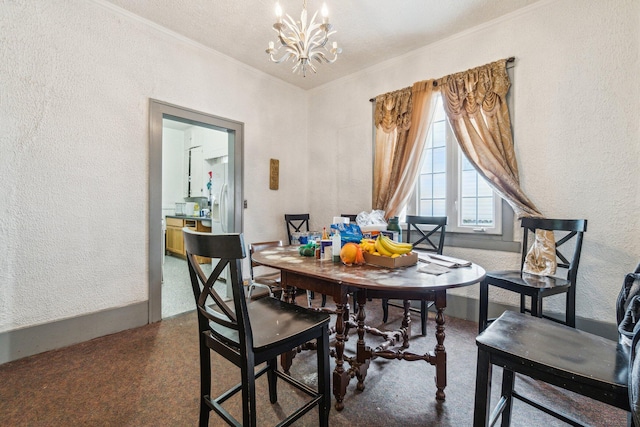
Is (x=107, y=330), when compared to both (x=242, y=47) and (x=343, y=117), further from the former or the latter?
(x=343, y=117)

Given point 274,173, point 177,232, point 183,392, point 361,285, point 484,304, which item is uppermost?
point 274,173

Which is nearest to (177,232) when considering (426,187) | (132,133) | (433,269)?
(132,133)

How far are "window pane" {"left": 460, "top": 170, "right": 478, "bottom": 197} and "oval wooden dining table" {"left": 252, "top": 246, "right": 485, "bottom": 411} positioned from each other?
151 centimetres

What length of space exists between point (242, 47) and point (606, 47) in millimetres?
3343

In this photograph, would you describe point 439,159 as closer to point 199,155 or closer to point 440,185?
point 440,185

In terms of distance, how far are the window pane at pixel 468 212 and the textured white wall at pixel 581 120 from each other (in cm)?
30

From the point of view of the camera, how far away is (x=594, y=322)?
7.55ft

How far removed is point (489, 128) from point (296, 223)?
2.72 metres

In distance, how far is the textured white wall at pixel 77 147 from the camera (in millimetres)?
2170

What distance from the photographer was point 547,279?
2.20 meters

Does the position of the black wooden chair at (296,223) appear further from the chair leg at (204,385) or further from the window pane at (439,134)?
the chair leg at (204,385)

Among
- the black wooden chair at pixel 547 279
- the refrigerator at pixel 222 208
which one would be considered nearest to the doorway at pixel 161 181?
the refrigerator at pixel 222 208

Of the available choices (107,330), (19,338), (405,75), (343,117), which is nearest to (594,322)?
(405,75)

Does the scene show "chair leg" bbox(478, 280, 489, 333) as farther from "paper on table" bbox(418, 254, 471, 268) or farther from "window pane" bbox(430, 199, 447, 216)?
"window pane" bbox(430, 199, 447, 216)
